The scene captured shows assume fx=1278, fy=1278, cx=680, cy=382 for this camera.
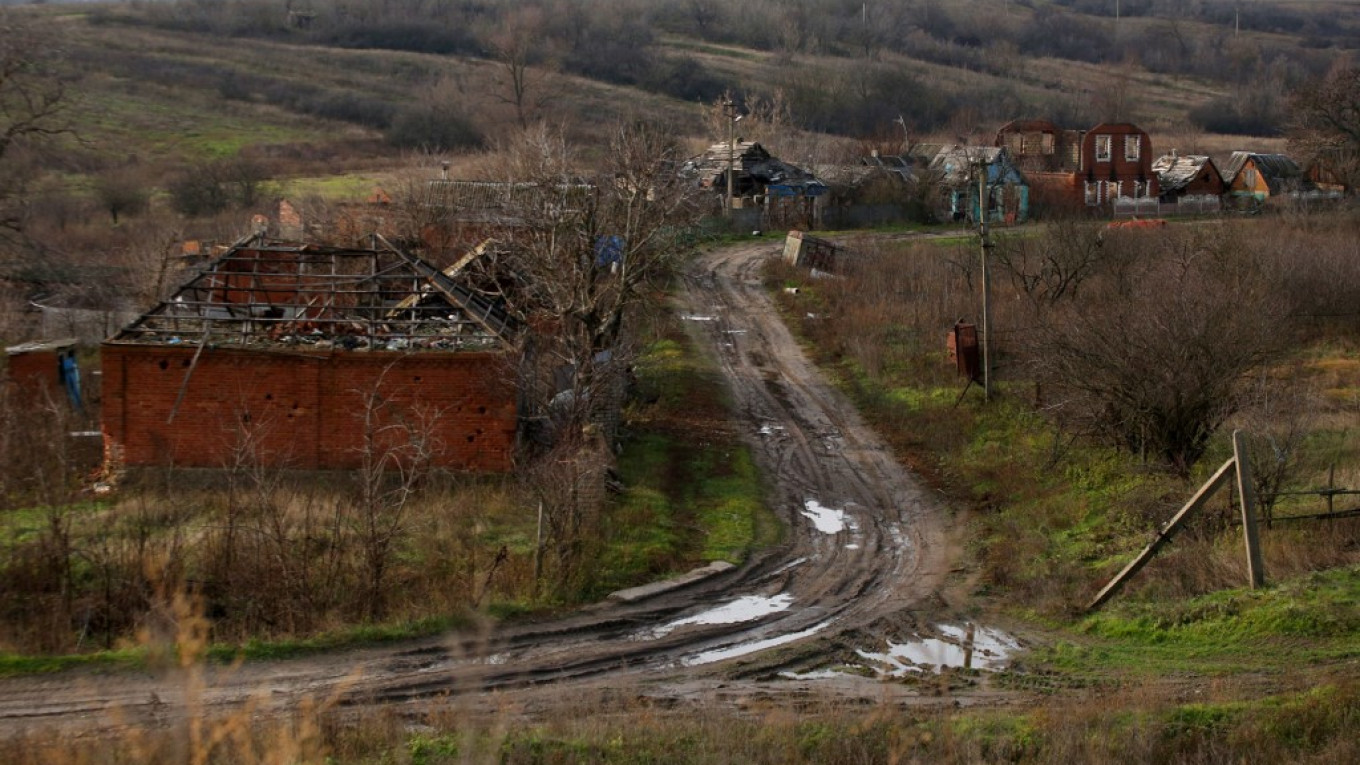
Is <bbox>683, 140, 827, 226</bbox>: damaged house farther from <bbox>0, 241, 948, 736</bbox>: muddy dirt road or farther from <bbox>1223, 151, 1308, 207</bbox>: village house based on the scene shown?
<bbox>0, 241, 948, 736</bbox>: muddy dirt road

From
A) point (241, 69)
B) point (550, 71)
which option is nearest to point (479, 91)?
point (550, 71)

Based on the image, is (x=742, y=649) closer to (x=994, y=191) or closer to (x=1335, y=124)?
(x=994, y=191)

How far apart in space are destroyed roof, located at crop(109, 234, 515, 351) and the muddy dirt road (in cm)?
552

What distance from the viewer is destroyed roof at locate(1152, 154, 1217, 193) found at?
5919 centimetres

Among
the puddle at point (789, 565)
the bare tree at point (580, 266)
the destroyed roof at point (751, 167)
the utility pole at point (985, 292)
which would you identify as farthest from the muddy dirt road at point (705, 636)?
the destroyed roof at point (751, 167)

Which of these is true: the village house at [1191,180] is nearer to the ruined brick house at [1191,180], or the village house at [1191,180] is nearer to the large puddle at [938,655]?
the ruined brick house at [1191,180]

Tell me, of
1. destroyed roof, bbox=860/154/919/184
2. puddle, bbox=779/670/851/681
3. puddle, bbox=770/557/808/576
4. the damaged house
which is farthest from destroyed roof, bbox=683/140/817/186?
puddle, bbox=779/670/851/681

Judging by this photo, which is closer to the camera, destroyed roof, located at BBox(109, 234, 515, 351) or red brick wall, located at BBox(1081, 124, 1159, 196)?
destroyed roof, located at BBox(109, 234, 515, 351)

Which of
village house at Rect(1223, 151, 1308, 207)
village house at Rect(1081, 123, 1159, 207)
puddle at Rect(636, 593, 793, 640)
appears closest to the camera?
puddle at Rect(636, 593, 793, 640)

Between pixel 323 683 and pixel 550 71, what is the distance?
230 feet

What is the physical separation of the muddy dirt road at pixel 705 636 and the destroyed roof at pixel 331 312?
217 inches

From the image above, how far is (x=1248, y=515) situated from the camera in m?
12.3

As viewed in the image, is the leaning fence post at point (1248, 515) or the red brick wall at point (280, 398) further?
the red brick wall at point (280, 398)

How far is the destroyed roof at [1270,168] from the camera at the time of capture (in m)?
59.4
